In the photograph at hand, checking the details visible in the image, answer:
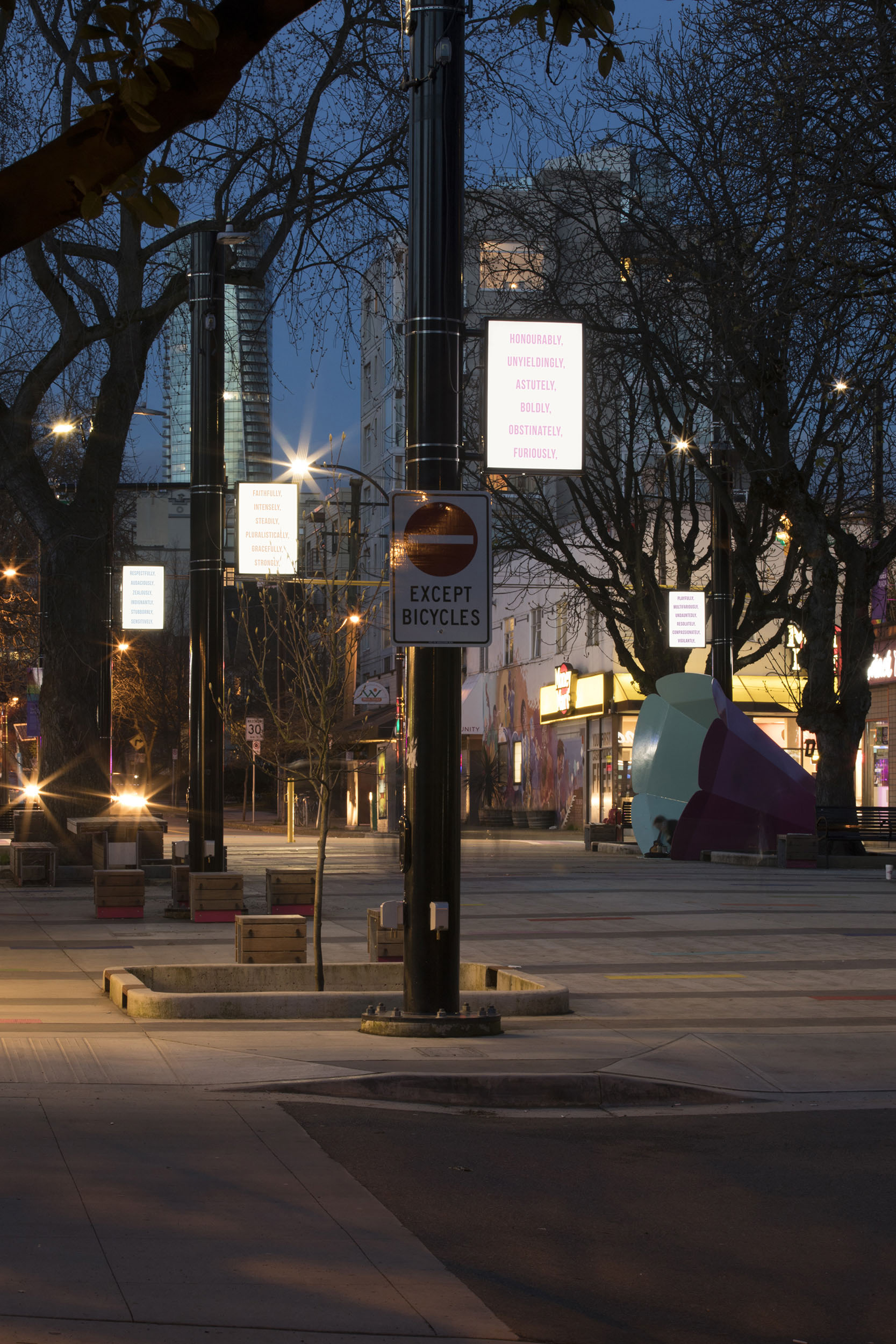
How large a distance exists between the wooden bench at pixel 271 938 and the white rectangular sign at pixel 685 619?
22717mm

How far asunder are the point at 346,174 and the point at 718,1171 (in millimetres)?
18697

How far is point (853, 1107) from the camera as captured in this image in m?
9.38

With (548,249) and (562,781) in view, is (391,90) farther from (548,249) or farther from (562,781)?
(562,781)

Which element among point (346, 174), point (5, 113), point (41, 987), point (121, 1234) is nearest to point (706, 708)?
point (346, 174)

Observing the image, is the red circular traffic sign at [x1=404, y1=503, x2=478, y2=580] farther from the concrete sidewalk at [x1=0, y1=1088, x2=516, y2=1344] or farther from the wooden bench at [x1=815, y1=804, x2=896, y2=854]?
the wooden bench at [x1=815, y1=804, x2=896, y2=854]

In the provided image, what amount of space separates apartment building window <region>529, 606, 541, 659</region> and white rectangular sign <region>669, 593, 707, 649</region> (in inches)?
957

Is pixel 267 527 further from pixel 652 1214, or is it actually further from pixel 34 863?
pixel 652 1214

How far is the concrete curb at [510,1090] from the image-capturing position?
9.30m

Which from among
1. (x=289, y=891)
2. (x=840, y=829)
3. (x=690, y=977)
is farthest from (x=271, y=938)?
(x=840, y=829)

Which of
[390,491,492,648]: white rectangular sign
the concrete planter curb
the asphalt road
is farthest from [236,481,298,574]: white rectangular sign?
the asphalt road

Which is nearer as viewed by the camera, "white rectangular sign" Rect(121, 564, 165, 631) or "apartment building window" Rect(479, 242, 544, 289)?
"white rectangular sign" Rect(121, 564, 165, 631)

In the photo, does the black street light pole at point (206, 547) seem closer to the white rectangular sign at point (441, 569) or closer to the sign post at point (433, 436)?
the sign post at point (433, 436)

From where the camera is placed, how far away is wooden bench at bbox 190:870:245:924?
19094mm

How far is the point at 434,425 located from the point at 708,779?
73.7 ft
